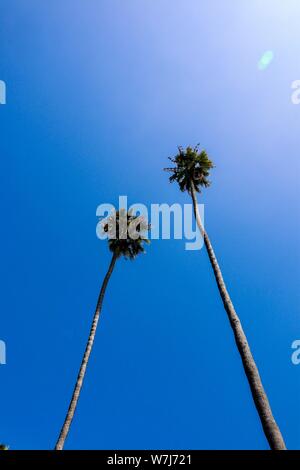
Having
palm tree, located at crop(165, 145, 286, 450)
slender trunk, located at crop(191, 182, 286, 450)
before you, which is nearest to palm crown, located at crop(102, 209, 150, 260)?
palm tree, located at crop(165, 145, 286, 450)

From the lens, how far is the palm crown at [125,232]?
101 ft

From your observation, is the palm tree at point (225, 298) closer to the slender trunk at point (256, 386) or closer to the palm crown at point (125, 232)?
the slender trunk at point (256, 386)

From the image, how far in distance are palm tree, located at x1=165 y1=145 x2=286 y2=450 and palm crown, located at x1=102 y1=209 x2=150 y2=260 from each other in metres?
5.73

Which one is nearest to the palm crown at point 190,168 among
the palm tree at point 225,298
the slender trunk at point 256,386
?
the palm tree at point 225,298

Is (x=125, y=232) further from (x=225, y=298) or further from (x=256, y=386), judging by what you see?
(x=256, y=386)

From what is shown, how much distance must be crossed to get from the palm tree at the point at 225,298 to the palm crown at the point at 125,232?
18.8ft

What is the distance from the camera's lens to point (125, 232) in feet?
102

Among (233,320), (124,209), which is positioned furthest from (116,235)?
(233,320)

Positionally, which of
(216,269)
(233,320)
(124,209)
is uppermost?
(124,209)

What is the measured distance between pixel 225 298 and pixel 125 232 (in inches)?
622

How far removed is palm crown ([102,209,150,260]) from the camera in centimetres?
3075
